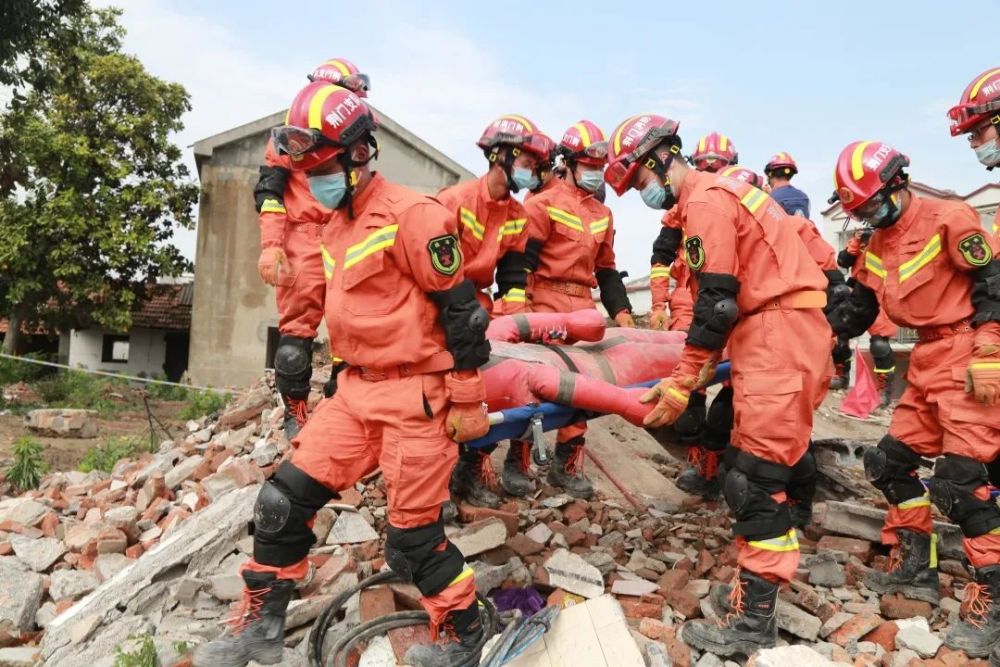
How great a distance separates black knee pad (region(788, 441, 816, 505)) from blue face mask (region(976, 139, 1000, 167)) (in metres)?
1.96

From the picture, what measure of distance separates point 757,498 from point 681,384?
583 mm

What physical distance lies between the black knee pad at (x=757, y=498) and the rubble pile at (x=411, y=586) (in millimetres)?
476

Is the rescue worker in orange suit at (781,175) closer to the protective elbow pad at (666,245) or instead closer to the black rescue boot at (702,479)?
the protective elbow pad at (666,245)

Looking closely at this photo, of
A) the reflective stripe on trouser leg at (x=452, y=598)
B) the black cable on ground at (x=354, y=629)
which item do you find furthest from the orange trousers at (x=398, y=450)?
the black cable on ground at (x=354, y=629)

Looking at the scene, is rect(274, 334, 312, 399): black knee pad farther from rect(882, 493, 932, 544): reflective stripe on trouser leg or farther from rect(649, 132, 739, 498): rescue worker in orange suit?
rect(882, 493, 932, 544): reflective stripe on trouser leg

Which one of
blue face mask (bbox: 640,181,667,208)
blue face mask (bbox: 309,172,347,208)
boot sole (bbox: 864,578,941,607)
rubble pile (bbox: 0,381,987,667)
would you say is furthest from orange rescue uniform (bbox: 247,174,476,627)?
boot sole (bbox: 864,578,941,607)

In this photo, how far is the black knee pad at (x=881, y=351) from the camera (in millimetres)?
8422

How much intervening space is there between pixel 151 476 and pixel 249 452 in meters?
0.74

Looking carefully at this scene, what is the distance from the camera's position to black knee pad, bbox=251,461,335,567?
2.71 m

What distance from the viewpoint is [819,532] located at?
15.1 ft

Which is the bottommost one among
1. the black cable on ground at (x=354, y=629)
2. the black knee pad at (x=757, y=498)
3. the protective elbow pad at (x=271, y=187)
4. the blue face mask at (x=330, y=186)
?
the black cable on ground at (x=354, y=629)

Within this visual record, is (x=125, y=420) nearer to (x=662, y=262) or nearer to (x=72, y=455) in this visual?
(x=72, y=455)

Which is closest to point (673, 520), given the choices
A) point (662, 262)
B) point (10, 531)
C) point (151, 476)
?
point (662, 262)

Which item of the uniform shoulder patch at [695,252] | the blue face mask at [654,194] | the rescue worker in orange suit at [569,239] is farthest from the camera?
the rescue worker in orange suit at [569,239]
